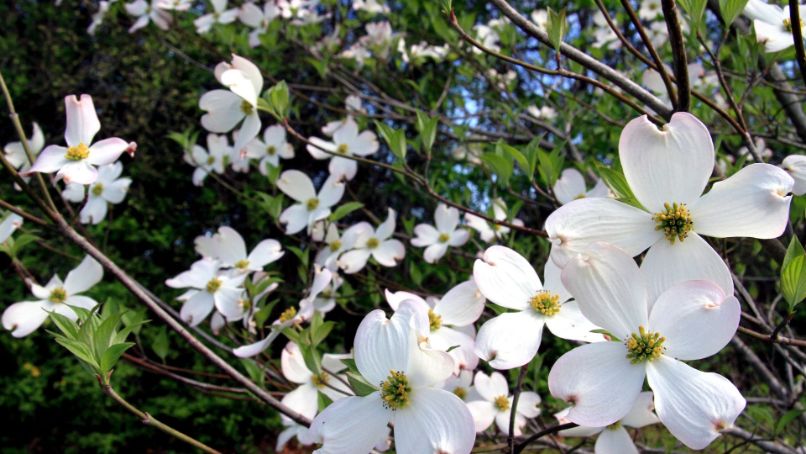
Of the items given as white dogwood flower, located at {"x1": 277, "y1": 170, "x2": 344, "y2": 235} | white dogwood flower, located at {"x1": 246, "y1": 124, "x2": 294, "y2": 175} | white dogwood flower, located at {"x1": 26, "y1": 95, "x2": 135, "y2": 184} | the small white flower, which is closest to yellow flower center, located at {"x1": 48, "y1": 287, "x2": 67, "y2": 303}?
white dogwood flower, located at {"x1": 26, "y1": 95, "x2": 135, "y2": 184}

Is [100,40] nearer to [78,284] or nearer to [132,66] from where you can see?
[132,66]

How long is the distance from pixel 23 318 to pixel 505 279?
2.40 feet

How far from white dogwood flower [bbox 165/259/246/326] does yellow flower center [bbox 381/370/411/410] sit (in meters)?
0.46

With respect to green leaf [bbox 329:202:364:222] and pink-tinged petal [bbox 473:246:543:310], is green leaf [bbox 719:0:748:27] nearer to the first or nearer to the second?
pink-tinged petal [bbox 473:246:543:310]

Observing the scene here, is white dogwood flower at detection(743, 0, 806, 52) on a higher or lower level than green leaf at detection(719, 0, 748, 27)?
higher

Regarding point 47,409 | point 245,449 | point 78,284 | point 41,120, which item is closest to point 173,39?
point 41,120

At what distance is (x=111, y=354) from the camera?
56cm

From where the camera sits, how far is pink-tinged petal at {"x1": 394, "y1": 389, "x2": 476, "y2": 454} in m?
0.49

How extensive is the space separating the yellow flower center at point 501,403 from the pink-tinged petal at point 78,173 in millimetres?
636

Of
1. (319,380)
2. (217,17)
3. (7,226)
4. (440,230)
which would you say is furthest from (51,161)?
(217,17)

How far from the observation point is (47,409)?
2.45 meters

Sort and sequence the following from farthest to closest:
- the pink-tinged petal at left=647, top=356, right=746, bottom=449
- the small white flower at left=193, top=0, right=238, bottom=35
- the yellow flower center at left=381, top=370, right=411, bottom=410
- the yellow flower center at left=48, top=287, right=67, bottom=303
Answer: the small white flower at left=193, top=0, right=238, bottom=35, the yellow flower center at left=48, top=287, right=67, bottom=303, the yellow flower center at left=381, top=370, right=411, bottom=410, the pink-tinged petal at left=647, top=356, right=746, bottom=449

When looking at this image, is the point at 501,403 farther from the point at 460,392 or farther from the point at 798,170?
the point at 798,170

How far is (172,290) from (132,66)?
45.5 inches
